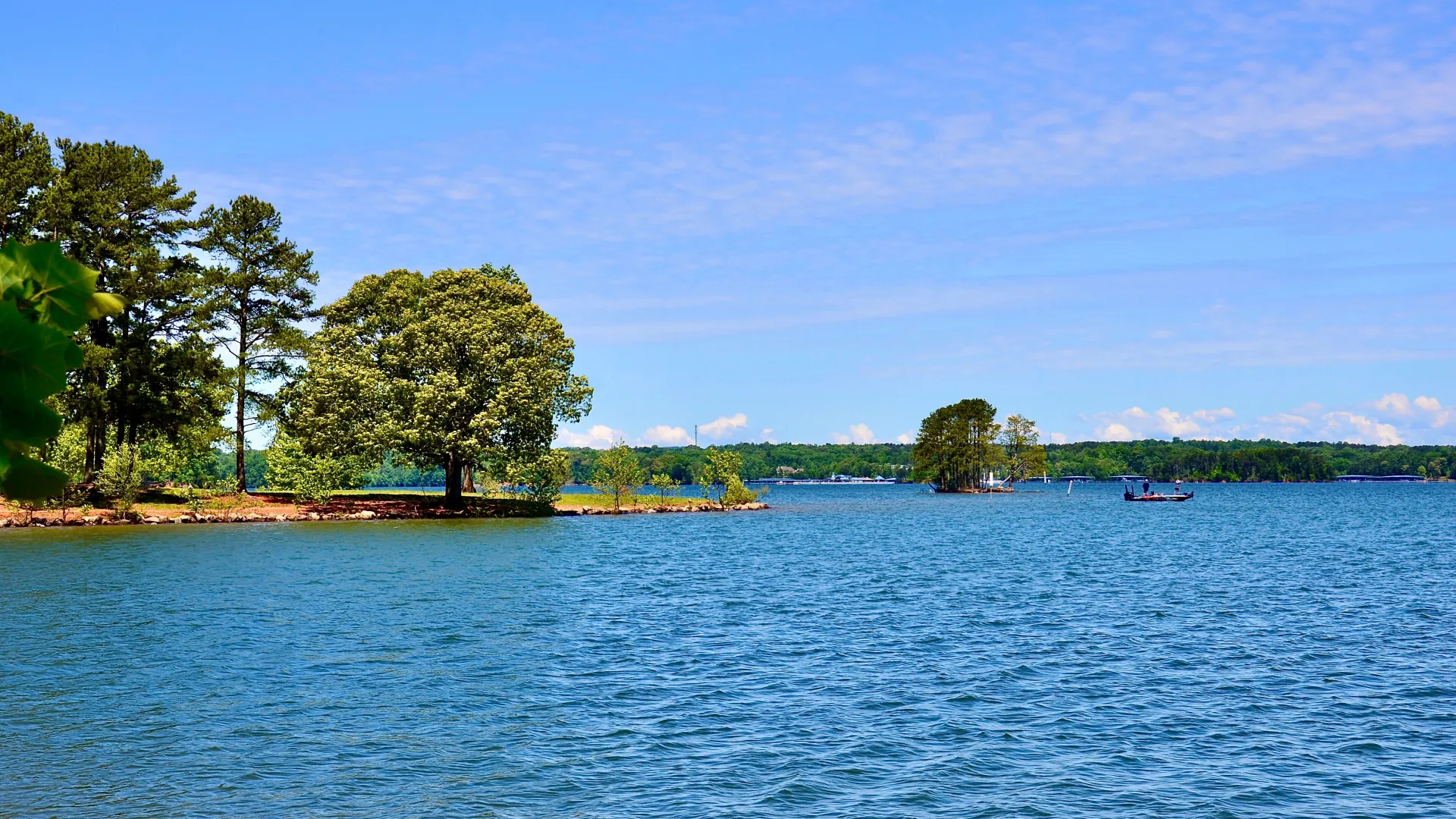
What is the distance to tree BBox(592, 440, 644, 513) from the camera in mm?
119000

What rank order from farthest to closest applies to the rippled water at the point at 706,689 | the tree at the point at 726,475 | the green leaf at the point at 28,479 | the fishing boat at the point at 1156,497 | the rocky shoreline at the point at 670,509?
the fishing boat at the point at 1156,497 < the tree at the point at 726,475 < the rocky shoreline at the point at 670,509 < the rippled water at the point at 706,689 < the green leaf at the point at 28,479

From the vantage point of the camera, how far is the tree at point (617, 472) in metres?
119

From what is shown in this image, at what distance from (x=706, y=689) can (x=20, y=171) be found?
2854 inches

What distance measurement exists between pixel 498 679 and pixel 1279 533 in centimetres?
9255

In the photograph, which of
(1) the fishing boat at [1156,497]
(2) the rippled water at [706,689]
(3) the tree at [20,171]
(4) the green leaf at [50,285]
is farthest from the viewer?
(1) the fishing boat at [1156,497]

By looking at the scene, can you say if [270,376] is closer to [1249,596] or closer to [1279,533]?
[1249,596]

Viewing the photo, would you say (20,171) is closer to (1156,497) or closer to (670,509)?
(670,509)

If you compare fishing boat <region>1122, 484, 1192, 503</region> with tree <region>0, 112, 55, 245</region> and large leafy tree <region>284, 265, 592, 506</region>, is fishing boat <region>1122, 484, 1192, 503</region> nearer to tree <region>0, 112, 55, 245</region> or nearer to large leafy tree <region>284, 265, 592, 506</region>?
large leafy tree <region>284, 265, 592, 506</region>

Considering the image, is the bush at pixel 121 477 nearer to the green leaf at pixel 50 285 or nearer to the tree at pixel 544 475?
the tree at pixel 544 475

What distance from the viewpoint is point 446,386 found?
89938 millimetres

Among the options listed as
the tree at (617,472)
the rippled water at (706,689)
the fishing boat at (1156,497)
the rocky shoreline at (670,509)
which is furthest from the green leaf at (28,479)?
the fishing boat at (1156,497)

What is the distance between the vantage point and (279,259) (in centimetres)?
9600

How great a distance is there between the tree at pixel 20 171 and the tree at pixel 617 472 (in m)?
57.6

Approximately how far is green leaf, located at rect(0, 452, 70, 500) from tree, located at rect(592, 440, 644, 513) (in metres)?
115
